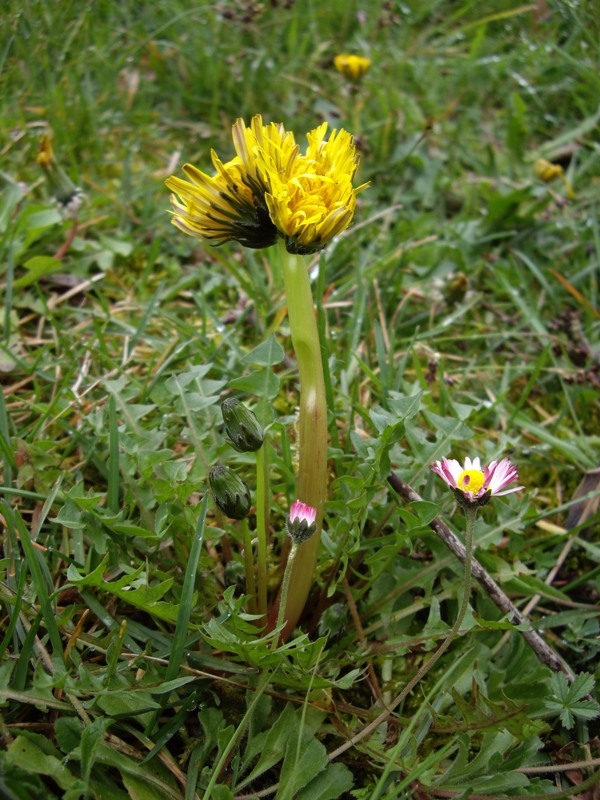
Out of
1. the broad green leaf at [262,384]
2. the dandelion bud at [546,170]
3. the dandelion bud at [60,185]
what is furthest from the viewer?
the dandelion bud at [546,170]

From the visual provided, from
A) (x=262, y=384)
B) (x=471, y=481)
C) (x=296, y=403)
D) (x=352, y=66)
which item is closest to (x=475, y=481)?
(x=471, y=481)

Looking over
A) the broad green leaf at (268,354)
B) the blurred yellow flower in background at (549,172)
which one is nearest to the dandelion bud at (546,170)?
the blurred yellow flower in background at (549,172)

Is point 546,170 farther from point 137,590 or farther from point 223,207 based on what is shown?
point 137,590

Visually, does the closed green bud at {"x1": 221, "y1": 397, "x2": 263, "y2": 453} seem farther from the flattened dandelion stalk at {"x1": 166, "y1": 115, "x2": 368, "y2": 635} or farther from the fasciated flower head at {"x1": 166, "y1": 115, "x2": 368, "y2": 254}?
the fasciated flower head at {"x1": 166, "y1": 115, "x2": 368, "y2": 254}

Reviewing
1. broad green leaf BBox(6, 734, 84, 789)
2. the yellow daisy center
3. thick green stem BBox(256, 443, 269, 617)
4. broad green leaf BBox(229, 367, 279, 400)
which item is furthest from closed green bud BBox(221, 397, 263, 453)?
broad green leaf BBox(6, 734, 84, 789)

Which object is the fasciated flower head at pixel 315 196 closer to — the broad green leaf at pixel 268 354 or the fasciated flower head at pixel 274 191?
the fasciated flower head at pixel 274 191
